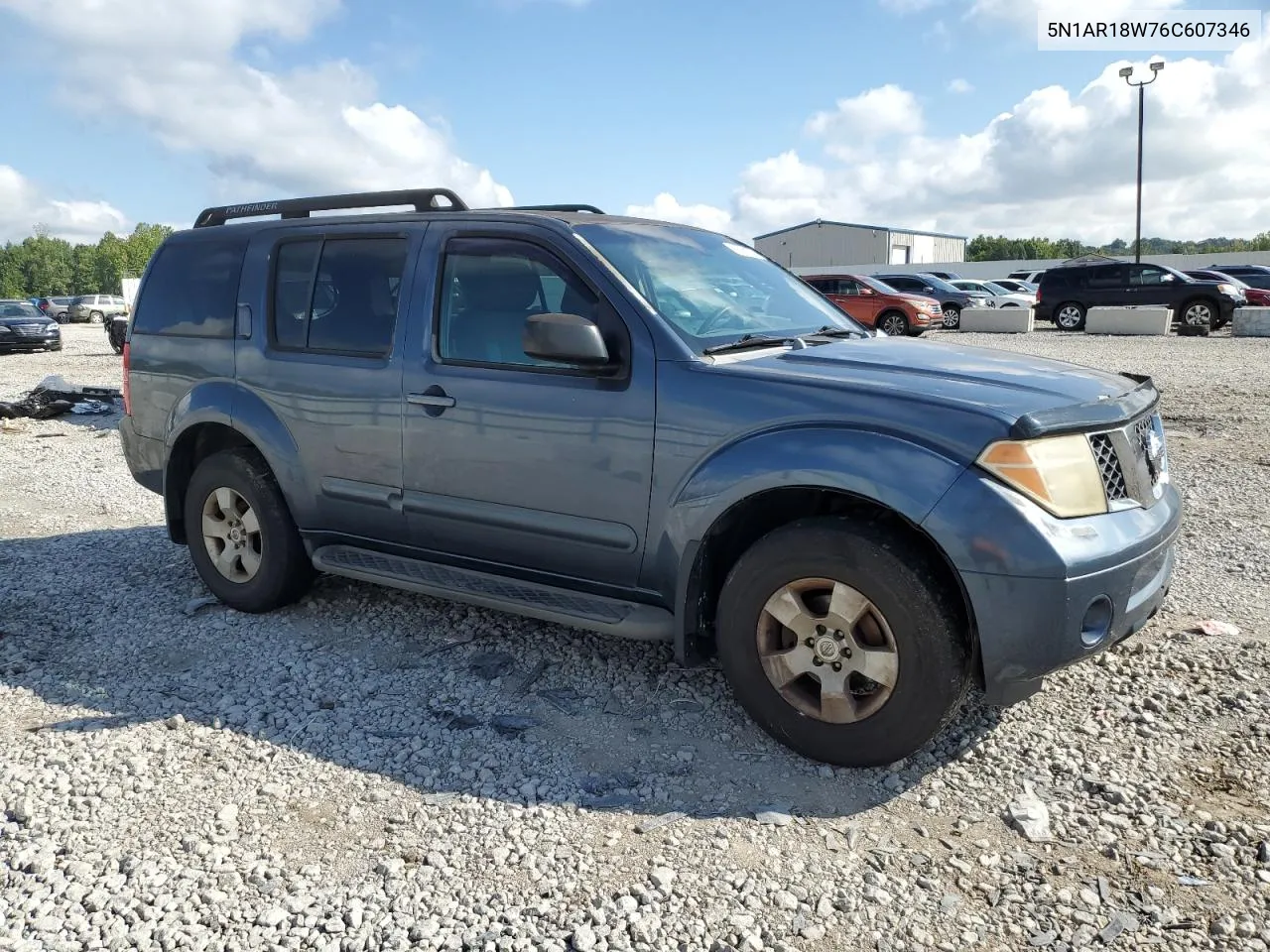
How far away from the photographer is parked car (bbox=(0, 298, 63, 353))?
2564cm

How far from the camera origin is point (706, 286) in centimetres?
412

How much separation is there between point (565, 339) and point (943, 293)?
2581cm

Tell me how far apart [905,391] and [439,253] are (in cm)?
210

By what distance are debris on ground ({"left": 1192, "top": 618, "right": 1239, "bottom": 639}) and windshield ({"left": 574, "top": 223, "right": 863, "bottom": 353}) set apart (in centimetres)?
203

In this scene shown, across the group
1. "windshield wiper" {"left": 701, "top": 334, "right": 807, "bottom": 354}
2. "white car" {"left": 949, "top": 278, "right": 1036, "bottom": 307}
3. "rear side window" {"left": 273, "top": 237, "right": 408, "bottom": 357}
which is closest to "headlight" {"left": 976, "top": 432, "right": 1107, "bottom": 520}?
"windshield wiper" {"left": 701, "top": 334, "right": 807, "bottom": 354}

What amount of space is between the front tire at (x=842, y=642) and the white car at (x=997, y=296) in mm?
26818

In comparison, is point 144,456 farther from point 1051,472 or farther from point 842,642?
point 1051,472

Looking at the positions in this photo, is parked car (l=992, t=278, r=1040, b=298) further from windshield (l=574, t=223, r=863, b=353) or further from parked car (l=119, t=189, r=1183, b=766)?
parked car (l=119, t=189, r=1183, b=766)

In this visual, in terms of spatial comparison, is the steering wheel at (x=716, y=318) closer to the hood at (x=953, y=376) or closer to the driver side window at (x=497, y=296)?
the hood at (x=953, y=376)

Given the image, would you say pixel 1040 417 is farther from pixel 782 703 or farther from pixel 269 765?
pixel 269 765

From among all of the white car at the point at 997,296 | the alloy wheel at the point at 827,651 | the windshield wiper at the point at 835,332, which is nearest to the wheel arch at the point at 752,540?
the alloy wheel at the point at 827,651

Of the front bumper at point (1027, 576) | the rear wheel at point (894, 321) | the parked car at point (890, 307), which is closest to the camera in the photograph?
the front bumper at point (1027, 576)

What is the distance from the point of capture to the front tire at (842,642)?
121 inches

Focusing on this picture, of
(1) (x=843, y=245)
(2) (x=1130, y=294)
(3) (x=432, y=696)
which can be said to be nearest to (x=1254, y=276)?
(2) (x=1130, y=294)
